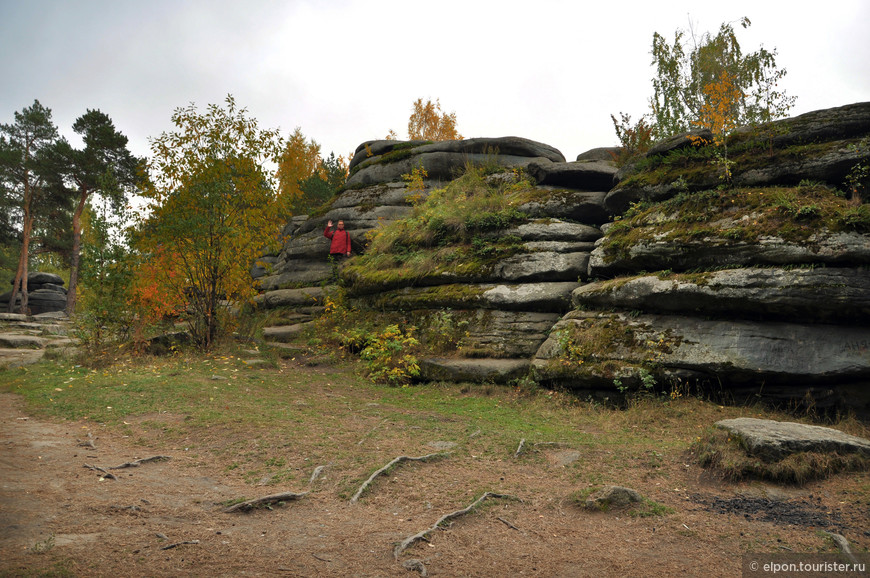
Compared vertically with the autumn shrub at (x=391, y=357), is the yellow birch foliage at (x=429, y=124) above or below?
above

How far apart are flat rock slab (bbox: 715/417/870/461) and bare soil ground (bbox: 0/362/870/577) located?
0.43 meters

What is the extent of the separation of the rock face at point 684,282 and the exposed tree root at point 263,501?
6478 mm

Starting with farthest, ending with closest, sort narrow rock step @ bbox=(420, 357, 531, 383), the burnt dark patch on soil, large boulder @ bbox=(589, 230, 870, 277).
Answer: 1. narrow rock step @ bbox=(420, 357, 531, 383)
2. large boulder @ bbox=(589, 230, 870, 277)
3. the burnt dark patch on soil

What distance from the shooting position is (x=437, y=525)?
463cm

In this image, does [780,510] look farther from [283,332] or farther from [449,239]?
[283,332]

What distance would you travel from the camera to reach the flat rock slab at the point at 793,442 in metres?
5.80

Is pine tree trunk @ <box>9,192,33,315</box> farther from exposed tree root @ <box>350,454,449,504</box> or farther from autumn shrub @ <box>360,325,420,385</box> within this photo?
exposed tree root @ <box>350,454,449,504</box>

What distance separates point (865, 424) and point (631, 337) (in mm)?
3778

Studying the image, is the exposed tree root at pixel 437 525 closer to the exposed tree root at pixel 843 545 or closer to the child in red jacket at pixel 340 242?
the exposed tree root at pixel 843 545

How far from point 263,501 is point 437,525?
1.85 meters

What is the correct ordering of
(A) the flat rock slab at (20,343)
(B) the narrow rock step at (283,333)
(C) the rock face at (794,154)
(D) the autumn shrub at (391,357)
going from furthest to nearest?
(A) the flat rock slab at (20,343) < (B) the narrow rock step at (283,333) < (D) the autumn shrub at (391,357) < (C) the rock face at (794,154)

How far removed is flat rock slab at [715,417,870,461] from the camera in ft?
19.0

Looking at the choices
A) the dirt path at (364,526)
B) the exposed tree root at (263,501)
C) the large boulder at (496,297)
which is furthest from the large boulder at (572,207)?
the exposed tree root at (263,501)

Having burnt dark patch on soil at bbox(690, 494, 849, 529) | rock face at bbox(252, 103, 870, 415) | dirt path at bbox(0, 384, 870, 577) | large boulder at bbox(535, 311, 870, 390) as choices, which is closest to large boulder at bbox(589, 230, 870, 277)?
rock face at bbox(252, 103, 870, 415)
